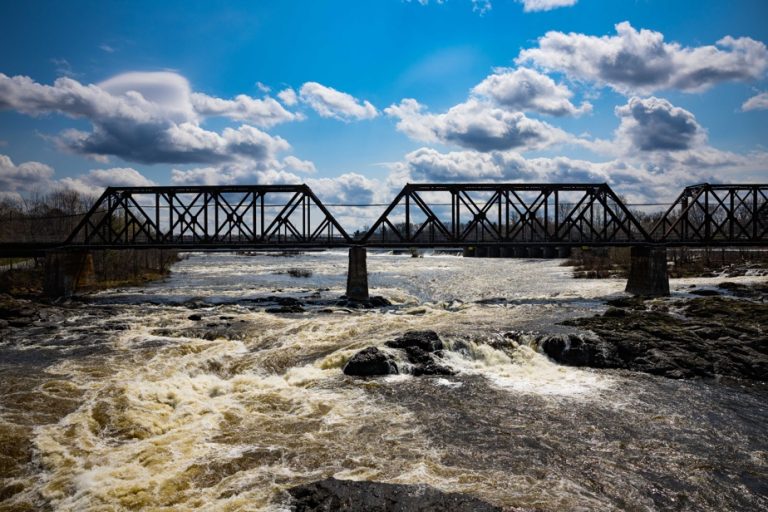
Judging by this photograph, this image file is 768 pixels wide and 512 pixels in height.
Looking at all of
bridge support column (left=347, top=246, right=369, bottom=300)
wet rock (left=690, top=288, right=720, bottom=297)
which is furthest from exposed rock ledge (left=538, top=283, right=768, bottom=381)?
bridge support column (left=347, top=246, right=369, bottom=300)

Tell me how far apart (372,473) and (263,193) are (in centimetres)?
4260

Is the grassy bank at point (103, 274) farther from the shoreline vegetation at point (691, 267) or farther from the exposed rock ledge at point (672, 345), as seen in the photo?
the shoreline vegetation at point (691, 267)

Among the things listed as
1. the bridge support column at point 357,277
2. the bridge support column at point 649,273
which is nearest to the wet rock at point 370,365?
the bridge support column at point 357,277

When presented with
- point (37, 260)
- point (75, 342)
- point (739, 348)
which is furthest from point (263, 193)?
point (739, 348)

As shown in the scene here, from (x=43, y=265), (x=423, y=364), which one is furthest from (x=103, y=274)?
(x=423, y=364)

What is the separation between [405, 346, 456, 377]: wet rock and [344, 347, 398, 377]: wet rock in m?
0.89

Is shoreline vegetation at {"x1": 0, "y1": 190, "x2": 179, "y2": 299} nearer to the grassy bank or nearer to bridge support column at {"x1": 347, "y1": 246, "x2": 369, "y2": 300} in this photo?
the grassy bank

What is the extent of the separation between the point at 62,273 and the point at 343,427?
44.0 m

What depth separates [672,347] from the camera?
22.2 metres

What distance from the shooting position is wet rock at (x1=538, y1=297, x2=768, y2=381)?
1994 centimetres

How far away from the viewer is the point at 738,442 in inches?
517

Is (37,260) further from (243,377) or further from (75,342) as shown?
(243,377)

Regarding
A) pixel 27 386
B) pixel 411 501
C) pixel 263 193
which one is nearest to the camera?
pixel 411 501

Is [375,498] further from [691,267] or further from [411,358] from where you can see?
[691,267]
